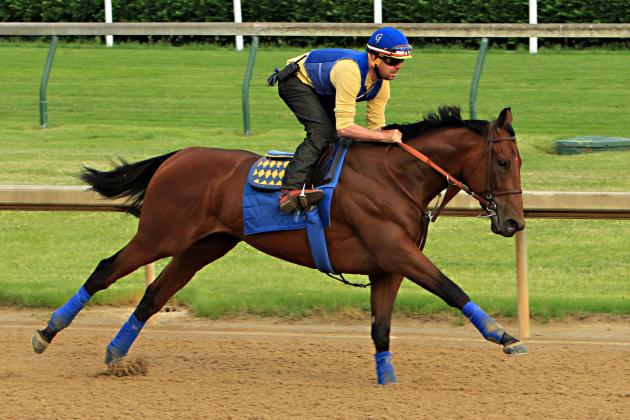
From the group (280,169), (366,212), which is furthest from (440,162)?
(280,169)

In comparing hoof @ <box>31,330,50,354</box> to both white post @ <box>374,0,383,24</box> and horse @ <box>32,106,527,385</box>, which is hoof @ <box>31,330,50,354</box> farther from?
white post @ <box>374,0,383,24</box>

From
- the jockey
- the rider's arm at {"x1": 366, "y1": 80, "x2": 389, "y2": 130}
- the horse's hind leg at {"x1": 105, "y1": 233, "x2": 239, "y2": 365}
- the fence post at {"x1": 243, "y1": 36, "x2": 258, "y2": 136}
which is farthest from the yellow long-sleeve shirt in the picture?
the fence post at {"x1": 243, "y1": 36, "x2": 258, "y2": 136}

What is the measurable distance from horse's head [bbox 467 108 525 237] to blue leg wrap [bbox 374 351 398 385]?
0.86m

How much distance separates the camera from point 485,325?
6.48m

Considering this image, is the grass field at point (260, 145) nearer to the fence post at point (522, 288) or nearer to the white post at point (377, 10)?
the fence post at point (522, 288)

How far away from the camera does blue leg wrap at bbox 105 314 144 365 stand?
721cm

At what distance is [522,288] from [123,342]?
94.8 inches

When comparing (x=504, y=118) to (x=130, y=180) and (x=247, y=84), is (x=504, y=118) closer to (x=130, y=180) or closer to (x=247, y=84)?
(x=130, y=180)

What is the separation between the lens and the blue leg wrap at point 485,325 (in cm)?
647

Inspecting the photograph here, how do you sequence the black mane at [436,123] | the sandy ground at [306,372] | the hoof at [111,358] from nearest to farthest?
the sandy ground at [306,372], the black mane at [436,123], the hoof at [111,358]

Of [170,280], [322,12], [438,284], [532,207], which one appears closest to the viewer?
[438,284]

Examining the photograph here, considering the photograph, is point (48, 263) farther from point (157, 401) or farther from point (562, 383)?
point (562, 383)

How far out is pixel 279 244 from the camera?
7.10 m

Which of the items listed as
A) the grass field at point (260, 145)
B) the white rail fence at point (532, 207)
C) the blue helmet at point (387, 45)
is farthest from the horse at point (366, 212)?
the grass field at point (260, 145)
